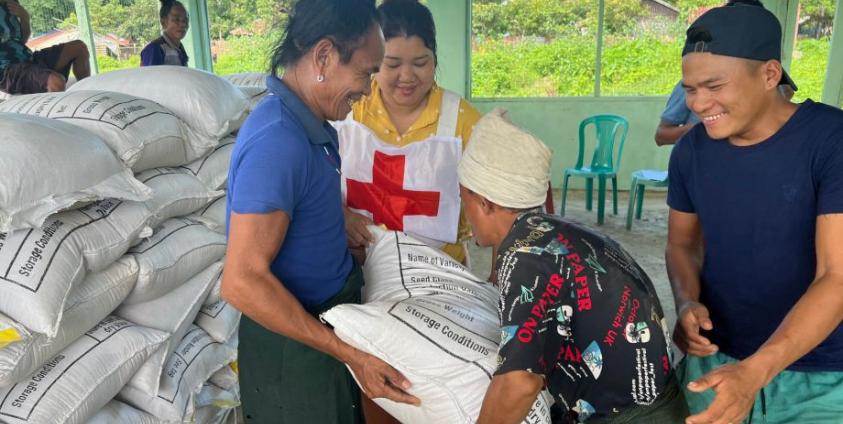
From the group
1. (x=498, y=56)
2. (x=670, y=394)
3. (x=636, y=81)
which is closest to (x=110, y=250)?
(x=670, y=394)

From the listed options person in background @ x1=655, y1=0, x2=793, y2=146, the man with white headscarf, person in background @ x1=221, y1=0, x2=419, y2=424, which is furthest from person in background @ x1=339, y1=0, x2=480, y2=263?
person in background @ x1=655, y1=0, x2=793, y2=146

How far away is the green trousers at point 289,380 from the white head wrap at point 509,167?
387 mm

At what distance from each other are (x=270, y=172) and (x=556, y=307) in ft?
1.62

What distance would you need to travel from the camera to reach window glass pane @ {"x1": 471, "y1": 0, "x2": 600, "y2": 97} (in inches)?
198

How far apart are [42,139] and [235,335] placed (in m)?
0.87

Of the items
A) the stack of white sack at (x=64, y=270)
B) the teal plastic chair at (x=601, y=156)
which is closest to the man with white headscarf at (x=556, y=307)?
the stack of white sack at (x=64, y=270)

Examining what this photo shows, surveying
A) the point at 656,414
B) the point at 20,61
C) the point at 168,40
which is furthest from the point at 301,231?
the point at 168,40

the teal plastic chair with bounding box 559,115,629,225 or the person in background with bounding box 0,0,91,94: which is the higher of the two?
the person in background with bounding box 0,0,91,94

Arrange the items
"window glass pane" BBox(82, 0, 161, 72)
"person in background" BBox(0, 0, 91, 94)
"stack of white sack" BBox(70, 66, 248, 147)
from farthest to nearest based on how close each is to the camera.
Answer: "window glass pane" BBox(82, 0, 161, 72) → "person in background" BBox(0, 0, 91, 94) → "stack of white sack" BBox(70, 66, 248, 147)

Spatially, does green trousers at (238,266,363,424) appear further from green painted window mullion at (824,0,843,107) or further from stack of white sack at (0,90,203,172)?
green painted window mullion at (824,0,843,107)

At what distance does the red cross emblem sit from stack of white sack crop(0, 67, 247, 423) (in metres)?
0.55

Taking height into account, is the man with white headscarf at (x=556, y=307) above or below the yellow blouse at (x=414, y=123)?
below

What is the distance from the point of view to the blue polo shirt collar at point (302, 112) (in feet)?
3.46

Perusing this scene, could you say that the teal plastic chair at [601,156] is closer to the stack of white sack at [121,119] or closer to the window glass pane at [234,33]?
the window glass pane at [234,33]
